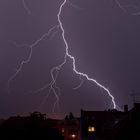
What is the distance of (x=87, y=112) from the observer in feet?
182

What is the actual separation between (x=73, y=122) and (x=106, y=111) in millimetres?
14547

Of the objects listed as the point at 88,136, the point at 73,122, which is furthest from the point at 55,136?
the point at 73,122

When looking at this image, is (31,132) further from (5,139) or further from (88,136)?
(88,136)

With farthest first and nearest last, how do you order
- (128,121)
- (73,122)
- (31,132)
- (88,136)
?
(73,122) → (88,136) → (31,132) → (128,121)

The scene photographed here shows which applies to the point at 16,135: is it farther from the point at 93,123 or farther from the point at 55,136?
the point at 93,123

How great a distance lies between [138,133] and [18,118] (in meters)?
45.4

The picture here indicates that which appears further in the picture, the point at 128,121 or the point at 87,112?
the point at 87,112

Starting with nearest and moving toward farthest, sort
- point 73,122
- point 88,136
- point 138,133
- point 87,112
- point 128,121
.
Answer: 1. point 138,133
2. point 128,121
3. point 88,136
4. point 87,112
5. point 73,122

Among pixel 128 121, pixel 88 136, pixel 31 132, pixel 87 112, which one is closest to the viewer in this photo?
pixel 128 121

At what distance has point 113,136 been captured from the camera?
112ft

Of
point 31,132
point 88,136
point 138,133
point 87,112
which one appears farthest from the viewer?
point 87,112

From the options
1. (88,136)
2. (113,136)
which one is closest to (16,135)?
(113,136)

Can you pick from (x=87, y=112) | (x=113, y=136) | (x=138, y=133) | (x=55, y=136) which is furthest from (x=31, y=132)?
(x=87, y=112)

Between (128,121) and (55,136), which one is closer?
(128,121)
